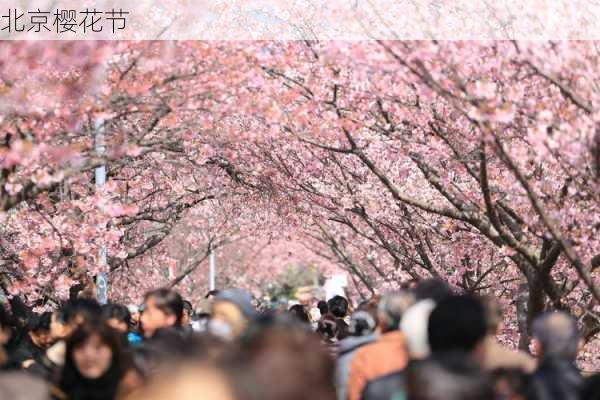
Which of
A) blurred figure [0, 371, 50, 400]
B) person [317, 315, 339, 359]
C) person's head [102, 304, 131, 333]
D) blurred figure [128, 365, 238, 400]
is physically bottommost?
blurred figure [128, 365, 238, 400]

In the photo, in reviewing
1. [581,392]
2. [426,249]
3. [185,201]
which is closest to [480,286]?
[426,249]

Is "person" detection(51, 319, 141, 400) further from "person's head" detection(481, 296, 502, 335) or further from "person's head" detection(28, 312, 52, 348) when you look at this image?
"person's head" detection(28, 312, 52, 348)

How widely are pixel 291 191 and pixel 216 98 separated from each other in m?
6.10

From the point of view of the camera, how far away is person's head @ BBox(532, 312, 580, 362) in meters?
6.00

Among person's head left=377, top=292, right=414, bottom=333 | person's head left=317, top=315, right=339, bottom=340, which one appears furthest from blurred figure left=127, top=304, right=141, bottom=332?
person's head left=377, top=292, right=414, bottom=333

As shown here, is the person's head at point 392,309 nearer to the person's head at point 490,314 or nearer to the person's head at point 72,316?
the person's head at point 490,314

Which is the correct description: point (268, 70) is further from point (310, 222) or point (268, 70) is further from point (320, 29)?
point (310, 222)

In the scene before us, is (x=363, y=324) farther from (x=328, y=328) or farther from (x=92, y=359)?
(x=328, y=328)

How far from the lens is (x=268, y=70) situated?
1238 cm

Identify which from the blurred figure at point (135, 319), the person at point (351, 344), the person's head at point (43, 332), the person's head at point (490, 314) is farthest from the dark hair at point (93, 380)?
the blurred figure at point (135, 319)

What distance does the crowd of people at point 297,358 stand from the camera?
3994mm

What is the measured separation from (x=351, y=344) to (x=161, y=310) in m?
1.45

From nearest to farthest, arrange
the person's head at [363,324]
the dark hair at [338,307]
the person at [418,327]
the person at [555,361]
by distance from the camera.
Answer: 1. the person at [418,327]
2. the person at [555,361]
3. the person's head at [363,324]
4. the dark hair at [338,307]

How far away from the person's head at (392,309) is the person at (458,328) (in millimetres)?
1709
